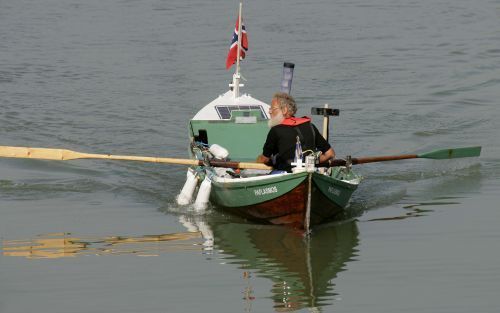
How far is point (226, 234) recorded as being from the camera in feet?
54.7

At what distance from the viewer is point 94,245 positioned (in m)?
15.7

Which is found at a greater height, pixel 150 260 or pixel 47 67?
pixel 47 67

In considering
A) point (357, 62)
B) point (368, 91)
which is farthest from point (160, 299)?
point (357, 62)

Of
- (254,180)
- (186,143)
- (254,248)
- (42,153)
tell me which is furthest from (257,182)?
(186,143)

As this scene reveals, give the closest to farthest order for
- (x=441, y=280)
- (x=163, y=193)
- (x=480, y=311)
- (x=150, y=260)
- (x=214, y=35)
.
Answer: (x=480, y=311) < (x=441, y=280) < (x=150, y=260) < (x=163, y=193) < (x=214, y=35)

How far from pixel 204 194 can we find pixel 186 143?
18.9ft

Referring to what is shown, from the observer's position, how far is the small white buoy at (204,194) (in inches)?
685

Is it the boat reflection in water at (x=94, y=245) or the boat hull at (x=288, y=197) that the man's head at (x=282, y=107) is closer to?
the boat hull at (x=288, y=197)

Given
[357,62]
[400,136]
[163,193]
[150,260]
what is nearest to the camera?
[150,260]

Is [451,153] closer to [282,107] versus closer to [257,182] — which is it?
[282,107]

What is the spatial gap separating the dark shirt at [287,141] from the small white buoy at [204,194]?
1774mm

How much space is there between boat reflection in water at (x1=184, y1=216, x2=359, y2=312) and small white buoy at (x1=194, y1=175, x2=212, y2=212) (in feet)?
0.61

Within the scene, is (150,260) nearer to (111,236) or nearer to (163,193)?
(111,236)

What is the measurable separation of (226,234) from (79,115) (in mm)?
9372
